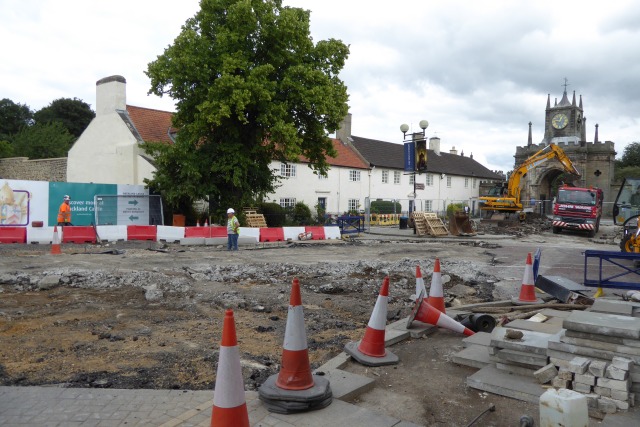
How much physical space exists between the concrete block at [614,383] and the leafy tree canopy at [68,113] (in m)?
55.7

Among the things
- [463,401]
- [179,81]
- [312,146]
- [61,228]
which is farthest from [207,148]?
[463,401]

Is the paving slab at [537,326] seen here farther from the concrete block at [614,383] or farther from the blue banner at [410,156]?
the blue banner at [410,156]

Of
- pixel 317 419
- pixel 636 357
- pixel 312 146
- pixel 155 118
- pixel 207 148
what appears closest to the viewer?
pixel 317 419

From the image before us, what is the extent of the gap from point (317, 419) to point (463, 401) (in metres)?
1.36

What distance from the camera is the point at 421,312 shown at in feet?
19.3

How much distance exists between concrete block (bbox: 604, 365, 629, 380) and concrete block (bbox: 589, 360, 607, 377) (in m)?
0.04

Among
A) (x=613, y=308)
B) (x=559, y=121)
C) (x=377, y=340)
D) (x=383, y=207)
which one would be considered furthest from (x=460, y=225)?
(x=559, y=121)

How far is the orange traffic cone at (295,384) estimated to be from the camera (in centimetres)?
361

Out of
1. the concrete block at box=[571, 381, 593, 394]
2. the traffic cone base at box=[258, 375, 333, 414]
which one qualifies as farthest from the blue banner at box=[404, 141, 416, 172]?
the traffic cone base at box=[258, 375, 333, 414]

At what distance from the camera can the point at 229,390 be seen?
3.18 m

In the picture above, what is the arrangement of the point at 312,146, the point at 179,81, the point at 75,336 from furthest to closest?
the point at 312,146 → the point at 179,81 → the point at 75,336

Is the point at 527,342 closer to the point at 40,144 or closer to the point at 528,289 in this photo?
the point at 528,289

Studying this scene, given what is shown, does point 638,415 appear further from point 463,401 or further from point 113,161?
point 113,161

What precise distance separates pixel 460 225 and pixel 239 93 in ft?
46.2
